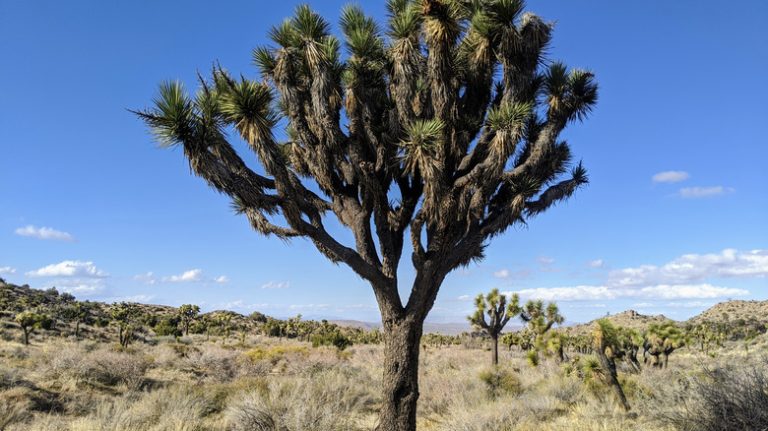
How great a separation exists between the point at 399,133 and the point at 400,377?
411cm

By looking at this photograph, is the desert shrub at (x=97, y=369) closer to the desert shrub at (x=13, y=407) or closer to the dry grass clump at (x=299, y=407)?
the desert shrub at (x=13, y=407)

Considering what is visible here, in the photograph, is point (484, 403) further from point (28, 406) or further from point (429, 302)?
point (28, 406)

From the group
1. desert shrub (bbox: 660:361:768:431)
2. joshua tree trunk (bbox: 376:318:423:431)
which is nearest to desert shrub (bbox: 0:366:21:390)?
joshua tree trunk (bbox: 376:318:423:431)

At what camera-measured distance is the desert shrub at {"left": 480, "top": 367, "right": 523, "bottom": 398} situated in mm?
12273

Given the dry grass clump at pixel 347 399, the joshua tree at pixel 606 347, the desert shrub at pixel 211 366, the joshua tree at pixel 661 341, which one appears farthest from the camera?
the joshua tree at pixel 661 341

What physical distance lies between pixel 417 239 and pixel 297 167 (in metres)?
3.04

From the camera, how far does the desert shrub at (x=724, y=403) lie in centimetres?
591

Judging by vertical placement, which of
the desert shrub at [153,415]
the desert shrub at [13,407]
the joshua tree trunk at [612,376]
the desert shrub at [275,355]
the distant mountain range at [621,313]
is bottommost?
the desert shrub at [13,407]

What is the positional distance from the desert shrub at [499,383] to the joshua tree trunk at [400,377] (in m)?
5.19

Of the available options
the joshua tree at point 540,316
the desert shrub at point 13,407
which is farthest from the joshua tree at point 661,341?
the desert shrub at point 13,407

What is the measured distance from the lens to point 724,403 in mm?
6133

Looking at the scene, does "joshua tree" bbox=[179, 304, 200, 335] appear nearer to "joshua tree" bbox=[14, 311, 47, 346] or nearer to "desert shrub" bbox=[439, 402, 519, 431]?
"joshua tree" bbox=[14, 311, 47, 346]

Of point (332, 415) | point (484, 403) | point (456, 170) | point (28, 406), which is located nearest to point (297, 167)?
point (456, 170)

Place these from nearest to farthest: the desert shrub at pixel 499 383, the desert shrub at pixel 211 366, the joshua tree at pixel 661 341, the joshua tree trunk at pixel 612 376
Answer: the joshua tree trunk at pixel 612 376 < the desert shrub at pixel 499 383 < the desert shrub at pixel 211 366 < the joshua tree at pixel 661 341
